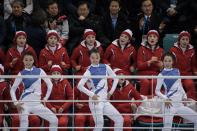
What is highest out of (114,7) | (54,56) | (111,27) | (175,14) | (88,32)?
(114,7)

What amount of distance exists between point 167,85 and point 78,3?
9.97ft

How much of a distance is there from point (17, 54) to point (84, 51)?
1172 millimetres

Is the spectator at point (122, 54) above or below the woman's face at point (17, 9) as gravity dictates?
below

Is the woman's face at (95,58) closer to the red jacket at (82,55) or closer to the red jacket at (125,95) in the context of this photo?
the red jacket at (125,95)

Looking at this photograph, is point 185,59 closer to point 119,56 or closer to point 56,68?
point 119,56

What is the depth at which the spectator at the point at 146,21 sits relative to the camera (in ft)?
45.8

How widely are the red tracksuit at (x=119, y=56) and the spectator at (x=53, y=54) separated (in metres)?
0.71

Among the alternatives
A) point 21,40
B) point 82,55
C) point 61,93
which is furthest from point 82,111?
point 21,40

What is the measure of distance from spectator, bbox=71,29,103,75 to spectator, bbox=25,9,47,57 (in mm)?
783

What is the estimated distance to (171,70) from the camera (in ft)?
40.1

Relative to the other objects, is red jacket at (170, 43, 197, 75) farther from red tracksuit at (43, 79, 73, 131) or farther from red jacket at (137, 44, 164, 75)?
red tracksuit at (43, 79, 73, 131)

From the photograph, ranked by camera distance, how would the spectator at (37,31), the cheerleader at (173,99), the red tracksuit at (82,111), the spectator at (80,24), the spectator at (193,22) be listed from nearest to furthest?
the cheerleader at (173,99), the red tracksuit at (82,111), the spectator at (37,31), the spectator at (80,24), the spectator at (193,22)

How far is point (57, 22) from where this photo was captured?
45.4 ft

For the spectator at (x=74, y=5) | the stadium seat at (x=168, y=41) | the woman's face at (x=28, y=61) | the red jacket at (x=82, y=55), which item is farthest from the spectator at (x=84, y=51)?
the stadium seat at (x=168, y=41)
